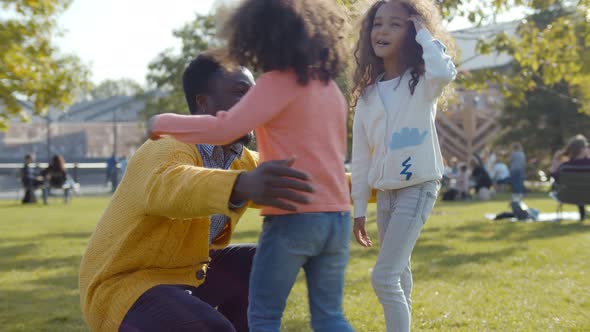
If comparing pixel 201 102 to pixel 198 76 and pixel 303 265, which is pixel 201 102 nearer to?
pixel 198 76

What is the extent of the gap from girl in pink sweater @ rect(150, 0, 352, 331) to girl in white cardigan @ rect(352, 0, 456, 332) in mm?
826

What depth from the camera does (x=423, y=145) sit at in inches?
145

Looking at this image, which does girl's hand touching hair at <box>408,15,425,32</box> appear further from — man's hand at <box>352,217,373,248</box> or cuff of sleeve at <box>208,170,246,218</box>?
cuff of sleeve at <box>208,170,246,218</box>

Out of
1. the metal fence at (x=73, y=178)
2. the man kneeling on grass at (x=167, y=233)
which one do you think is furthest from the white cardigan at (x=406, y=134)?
the metal fence at (x=73, y=178)

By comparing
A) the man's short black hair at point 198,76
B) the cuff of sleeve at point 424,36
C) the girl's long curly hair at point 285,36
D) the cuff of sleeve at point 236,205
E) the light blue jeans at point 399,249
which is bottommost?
the light blue jeans at point 399,249

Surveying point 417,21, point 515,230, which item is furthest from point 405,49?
point 515,230

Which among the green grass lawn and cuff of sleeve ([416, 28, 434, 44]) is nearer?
cuff of sleeve ([416, 28, 434, 44])

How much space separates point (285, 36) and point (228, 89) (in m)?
0.75

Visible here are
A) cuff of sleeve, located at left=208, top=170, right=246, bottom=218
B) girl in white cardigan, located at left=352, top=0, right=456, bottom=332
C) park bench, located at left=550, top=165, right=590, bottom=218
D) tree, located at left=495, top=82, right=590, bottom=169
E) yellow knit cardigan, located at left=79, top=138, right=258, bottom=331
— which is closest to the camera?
cuff of sleeve, located at left=208, top=170, right=246, bottom=218

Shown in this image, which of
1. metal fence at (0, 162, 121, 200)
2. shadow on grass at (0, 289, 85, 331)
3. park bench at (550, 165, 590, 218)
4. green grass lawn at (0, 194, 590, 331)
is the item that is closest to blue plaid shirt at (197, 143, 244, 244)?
green grass lawn at (0, 194, 590, 331)

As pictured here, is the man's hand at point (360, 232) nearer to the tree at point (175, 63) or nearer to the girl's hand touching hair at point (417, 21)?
the girl's hand touching hair at point (417, 21)

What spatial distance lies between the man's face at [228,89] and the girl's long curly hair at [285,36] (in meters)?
0.57

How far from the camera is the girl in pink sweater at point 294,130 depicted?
270 centimetres

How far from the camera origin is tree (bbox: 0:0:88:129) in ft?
42.4
